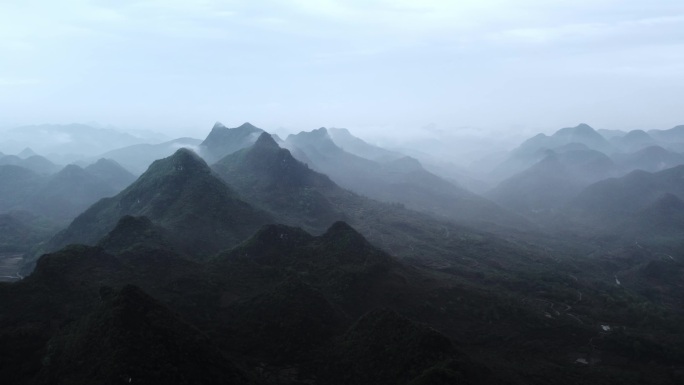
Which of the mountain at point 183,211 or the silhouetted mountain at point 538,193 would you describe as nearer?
the mountain at point 183,211

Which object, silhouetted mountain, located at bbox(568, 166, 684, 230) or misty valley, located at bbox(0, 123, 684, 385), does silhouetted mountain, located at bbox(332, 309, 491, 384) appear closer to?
misty valley, located at bbox(0, 123, 684, 385)

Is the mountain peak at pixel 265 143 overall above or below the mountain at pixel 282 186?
above

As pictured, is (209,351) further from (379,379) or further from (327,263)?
(327,263)

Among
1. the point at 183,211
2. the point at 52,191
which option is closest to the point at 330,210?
the point at 183,211

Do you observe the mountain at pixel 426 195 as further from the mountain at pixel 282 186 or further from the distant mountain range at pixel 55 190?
the distant mountain range at pixel 55 190

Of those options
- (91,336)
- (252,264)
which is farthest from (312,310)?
(91,336)

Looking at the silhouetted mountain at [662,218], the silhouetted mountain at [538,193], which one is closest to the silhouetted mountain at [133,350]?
the silhouetted mountain at [662,218]
